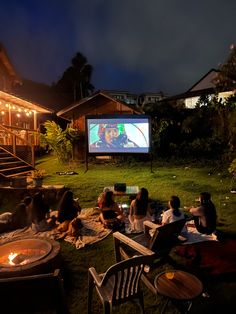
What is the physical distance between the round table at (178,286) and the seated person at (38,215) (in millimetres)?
4394

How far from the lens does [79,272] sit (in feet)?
18.3

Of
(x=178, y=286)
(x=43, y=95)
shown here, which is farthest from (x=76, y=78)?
(x=178, y=286)

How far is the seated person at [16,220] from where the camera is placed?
7961 millimetres

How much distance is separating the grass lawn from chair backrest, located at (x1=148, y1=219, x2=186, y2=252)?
772mm

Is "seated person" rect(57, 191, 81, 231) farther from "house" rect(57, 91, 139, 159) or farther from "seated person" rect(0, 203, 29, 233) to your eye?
"house" rect(57, 91, 139, 159)

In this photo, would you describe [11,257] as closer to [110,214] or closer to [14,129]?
[110,214]

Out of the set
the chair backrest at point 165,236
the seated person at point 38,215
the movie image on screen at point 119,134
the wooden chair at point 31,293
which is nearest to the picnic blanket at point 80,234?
the seated person at point 38,215

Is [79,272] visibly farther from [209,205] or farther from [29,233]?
[209,205]

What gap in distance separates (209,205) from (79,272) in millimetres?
3272

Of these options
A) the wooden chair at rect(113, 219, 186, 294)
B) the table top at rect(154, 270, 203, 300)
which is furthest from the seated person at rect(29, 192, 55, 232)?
the table top at rect(154, 270, 203, 300)

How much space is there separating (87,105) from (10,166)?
33.7 ft

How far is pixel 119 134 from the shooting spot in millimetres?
16500

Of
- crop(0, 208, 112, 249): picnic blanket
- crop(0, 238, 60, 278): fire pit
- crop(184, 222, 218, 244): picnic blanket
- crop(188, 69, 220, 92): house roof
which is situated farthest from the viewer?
crop(188, 69, 220, 92): house roof

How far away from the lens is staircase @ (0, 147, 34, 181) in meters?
13.3
